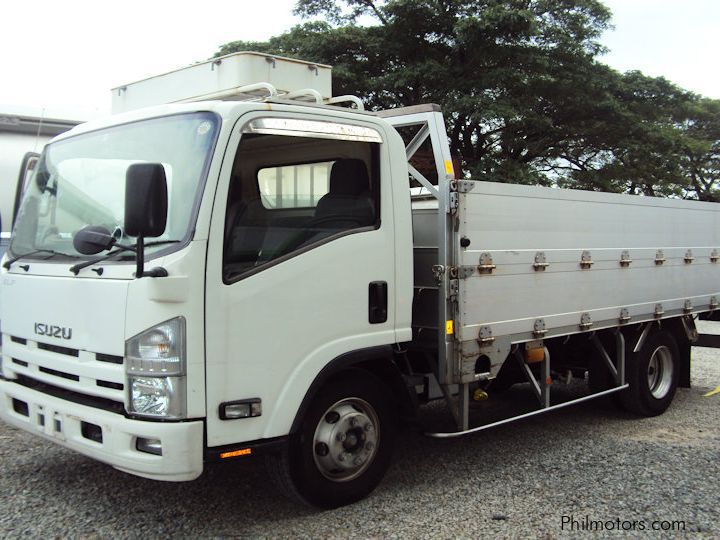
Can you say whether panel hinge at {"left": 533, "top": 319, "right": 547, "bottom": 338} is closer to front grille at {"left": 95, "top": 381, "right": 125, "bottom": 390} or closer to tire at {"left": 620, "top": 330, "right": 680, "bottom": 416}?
tire at {"left": 620, "top": 330, "right": 680, "bottom": 416}

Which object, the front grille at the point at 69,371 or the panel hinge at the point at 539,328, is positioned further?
the panel hinge at the point at 539,328

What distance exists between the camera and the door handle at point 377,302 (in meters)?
4.13

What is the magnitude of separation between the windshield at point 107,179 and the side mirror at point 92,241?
0.14 metres

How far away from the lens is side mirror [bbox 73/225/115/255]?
11.3ft

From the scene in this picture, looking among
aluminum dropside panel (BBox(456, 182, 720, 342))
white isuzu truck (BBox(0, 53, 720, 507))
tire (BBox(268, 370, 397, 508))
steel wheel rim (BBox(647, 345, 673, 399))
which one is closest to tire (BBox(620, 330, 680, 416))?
steel wheel rim (BBox(647, 345, 673, 399))

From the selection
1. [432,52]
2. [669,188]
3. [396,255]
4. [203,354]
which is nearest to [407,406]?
[396,255]

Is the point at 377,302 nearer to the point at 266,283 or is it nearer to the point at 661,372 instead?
the point at 266,283

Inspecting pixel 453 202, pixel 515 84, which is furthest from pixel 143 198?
pixel 515 84

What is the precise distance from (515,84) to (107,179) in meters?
17.9

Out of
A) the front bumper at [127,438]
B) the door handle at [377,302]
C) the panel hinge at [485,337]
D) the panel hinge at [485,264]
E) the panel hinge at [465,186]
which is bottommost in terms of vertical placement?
the front bumper at [127,438]

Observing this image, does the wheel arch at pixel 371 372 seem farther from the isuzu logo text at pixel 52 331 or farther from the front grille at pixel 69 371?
the isuzu logo text at pixel 52 331

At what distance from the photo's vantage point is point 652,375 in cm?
657

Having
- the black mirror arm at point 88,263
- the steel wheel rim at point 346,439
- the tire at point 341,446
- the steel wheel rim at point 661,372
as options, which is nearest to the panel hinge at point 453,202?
the tire at point 341,446

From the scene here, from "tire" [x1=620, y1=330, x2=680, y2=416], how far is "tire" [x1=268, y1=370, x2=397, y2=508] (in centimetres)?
282
